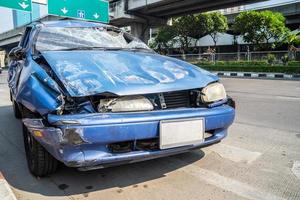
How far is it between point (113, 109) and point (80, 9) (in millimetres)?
21448

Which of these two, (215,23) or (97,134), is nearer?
(97,134)

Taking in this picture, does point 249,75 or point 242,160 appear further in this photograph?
point 249,75

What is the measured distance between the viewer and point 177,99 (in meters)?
2.77

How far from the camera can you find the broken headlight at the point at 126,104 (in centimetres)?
247

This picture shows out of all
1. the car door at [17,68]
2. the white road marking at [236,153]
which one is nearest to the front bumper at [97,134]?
the white road marking at [236,153]

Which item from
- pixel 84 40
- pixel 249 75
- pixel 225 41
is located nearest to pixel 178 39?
pixel 225 41

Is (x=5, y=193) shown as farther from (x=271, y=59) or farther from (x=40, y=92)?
(x=271, y=59)

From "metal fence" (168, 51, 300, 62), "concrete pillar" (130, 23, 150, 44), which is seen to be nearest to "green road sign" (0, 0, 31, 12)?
"concrete pillar" (130, 23, 150, 44)

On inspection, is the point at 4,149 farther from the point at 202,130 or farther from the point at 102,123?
the point at 202,130

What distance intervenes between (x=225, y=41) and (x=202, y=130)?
41.2 m

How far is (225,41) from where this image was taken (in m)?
41.9

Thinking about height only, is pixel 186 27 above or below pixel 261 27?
above

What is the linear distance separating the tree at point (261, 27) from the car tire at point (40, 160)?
33046 millimetres

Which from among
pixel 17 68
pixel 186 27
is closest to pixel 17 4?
pixel 17 68
